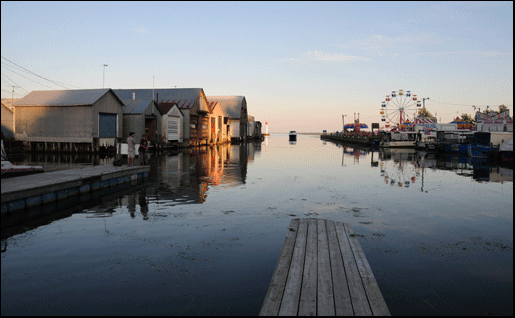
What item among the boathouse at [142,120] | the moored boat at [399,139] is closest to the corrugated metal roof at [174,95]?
the boathouse at [142,120]

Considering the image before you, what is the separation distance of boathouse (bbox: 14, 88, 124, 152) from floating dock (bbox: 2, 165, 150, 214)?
72.4 feet

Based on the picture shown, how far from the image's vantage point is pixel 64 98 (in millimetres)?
40406

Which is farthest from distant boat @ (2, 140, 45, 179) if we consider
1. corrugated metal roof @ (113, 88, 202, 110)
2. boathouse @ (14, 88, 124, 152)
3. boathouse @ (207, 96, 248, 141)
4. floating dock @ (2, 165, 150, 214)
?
boathouse @ (207, 96, 248, 141)

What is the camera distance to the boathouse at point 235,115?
91188mm

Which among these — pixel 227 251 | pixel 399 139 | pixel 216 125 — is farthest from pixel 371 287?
pixel 216 125

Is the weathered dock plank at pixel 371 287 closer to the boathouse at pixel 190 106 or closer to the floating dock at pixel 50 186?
the floating dock at pixel 50 186

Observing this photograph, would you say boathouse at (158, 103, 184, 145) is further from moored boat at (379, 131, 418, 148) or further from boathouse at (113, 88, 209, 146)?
moored boat at (379, 131, 418, 148)

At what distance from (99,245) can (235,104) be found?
86064 mm

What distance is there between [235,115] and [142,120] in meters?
47.2

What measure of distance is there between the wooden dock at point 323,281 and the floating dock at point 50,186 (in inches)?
368

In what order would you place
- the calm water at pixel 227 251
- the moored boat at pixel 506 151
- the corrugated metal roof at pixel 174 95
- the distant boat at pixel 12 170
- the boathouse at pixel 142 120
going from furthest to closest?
1. the corrugated metal roof at pixel 174 95
2. the boathouse at pixel 142 120
3. the moored boat at pixel 506 151
4. the distant boat at pixel 12 170
5. the calm water at pixel 227 251

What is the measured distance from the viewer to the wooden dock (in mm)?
5141

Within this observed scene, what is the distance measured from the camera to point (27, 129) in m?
41.0

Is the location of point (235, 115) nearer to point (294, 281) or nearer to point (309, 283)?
point (294, 281)
